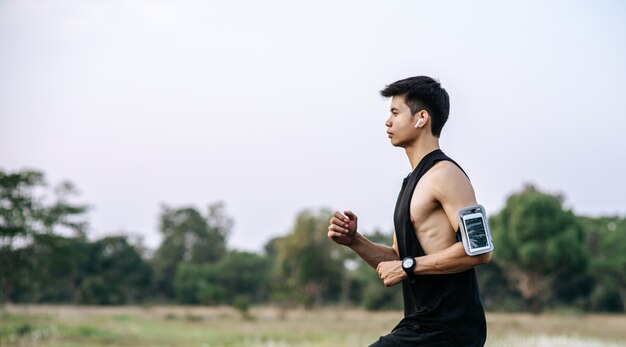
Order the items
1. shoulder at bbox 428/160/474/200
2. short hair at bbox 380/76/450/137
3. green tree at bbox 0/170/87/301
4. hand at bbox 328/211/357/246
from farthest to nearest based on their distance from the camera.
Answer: green tree at bbox 0/170/87/301 → hand at bbox 328/211/357/246 → short hair at bbox 380/76/450/137 → shoulder at bbox 428/160/474/200

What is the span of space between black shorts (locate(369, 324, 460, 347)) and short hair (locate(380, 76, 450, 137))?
115 cm

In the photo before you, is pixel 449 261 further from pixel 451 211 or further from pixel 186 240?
pixel 186 240

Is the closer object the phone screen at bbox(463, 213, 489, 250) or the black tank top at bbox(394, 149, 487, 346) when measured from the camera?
the phone screen at bbox(463, 213, 489, 250)

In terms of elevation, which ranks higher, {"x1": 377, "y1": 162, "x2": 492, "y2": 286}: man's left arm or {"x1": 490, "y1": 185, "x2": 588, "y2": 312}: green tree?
{"x1": 490, "y1": 185, "x2": 588, "y2": 312}: green tree

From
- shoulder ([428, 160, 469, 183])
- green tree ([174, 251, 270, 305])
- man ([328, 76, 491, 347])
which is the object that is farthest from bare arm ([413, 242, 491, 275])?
green tree ([174, 251, 270, 305])

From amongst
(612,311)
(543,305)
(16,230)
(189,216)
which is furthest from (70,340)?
(189,216)

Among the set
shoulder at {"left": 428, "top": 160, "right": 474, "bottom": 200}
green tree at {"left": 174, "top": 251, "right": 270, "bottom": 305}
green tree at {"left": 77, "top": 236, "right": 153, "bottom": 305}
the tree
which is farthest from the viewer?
the tree

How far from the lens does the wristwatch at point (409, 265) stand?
4.54m

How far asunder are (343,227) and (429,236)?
2.13ft

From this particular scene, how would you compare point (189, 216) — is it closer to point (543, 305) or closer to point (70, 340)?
point (543, 305)

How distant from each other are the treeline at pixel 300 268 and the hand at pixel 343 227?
44.4 metres

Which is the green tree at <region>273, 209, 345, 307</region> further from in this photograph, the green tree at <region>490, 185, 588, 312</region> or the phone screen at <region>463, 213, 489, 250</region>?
the phone screen at <region>463, 213, 489, 250</region>

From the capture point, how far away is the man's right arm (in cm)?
508

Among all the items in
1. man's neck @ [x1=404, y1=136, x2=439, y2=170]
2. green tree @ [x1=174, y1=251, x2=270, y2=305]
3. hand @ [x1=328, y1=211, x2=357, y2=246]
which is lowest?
hand @ [x1=328, y1=211, x2=357, y2=246]
